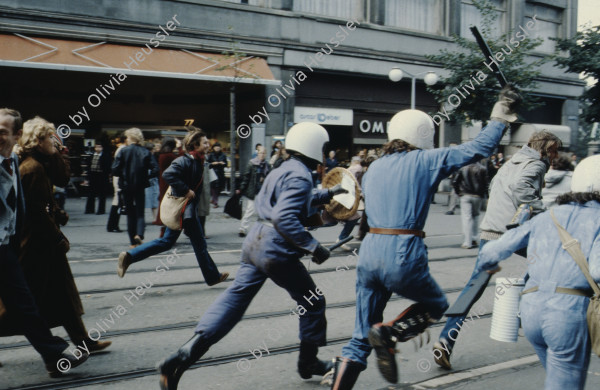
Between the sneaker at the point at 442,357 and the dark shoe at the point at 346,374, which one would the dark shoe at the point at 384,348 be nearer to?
the dark shoe at the point at 346,374

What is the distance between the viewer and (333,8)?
21.8 meters

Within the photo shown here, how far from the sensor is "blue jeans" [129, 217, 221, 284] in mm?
6914

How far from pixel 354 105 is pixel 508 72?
249 inches

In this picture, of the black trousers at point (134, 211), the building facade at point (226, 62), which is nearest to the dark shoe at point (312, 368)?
the black trousers at point (134, 211)

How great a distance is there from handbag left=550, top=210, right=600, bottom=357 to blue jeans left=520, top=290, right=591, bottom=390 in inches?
1.8

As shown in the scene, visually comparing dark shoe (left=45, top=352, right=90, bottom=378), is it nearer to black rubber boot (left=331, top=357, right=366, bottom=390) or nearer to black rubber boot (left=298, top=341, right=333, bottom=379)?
black rubber boot (left=298, top=341, right=333, bottom=379)

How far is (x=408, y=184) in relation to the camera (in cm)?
343

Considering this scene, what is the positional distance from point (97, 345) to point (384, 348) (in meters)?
2.50

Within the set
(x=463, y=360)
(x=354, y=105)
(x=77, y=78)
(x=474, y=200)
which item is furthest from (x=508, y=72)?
(x=463, y=360)

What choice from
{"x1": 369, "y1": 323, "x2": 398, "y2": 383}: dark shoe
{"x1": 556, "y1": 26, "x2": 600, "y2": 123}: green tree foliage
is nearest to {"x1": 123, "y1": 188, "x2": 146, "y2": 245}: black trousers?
{"x1": 369, "y1": 323, "x2": 398, "y2": 383}: dark shoe

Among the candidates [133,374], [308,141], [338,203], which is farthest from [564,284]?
[133,374]

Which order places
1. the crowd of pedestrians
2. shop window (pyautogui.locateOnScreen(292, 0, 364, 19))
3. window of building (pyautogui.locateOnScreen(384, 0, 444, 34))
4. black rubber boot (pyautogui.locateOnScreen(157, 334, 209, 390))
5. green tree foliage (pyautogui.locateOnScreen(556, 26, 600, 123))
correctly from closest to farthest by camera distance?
the crowd of pedestrians → black rubber boot (pyautogui.locateOnScreen(157, 334, 209, 390)) → green tree foliage (pyautogui.locateOnScreen(556, 26, 600, 123)) → shop window (pyautogui.locateOnScreen(292, 0, 364, 19)) → window of building (pyautogui.locateOnScreen(384, 0, 444, 34))

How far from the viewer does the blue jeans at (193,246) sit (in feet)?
22.7

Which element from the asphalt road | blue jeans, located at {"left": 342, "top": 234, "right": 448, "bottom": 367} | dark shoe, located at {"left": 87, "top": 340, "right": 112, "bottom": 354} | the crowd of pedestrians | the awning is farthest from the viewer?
the awning
